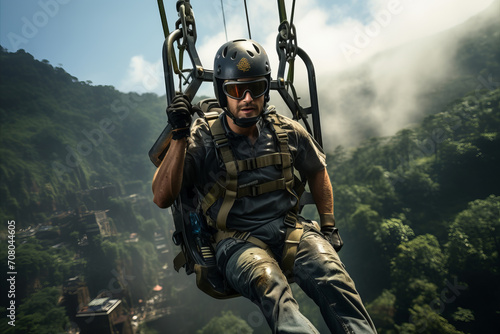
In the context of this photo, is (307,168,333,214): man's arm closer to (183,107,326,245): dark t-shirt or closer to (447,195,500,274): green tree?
(183,107,326,245): dark t-shirt

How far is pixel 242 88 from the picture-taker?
95.6 inches

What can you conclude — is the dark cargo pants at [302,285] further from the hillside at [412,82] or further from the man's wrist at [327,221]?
the hillside at [412,82]

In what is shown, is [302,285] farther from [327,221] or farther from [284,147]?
[284,147]

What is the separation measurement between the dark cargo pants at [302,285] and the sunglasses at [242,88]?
109 cm

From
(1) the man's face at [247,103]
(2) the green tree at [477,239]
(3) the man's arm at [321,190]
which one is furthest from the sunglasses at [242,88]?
(2) the green tree at [477,239]

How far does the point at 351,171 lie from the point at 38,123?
85.4m

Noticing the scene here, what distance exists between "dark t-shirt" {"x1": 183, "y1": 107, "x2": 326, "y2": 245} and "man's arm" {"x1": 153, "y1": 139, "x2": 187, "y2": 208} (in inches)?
5.3

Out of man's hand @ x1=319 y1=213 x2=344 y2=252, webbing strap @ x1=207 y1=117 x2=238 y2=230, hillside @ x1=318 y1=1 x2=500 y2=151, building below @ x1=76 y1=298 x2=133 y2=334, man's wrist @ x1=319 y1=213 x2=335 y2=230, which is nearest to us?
webbing strap @ x1=207 y1=117 x2=238 y2=230

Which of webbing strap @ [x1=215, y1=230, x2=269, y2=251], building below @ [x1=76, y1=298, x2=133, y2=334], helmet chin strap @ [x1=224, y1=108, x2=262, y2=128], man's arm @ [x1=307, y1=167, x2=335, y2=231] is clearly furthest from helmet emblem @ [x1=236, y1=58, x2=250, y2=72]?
building below @ [x1=76, y1=298, x2=133, y2=334]

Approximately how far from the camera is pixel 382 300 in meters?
32.0

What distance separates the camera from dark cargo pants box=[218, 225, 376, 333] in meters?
1.85

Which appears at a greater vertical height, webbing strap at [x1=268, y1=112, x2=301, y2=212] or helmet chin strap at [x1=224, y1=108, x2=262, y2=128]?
helmet chin strap at [x1=224, y1=108, x2=262, y2=128]

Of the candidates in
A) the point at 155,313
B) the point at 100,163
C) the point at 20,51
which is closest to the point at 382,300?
the point at 155,313

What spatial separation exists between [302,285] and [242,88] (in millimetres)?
1459
